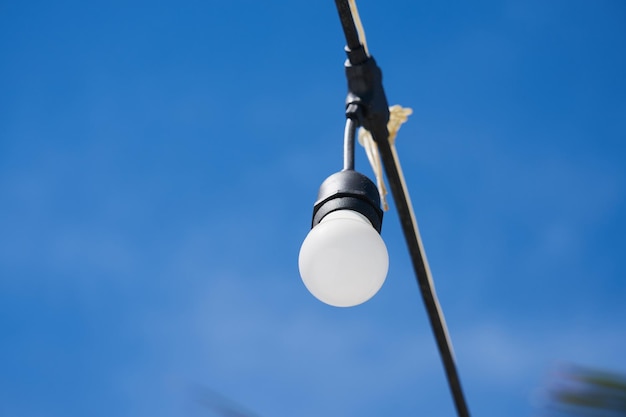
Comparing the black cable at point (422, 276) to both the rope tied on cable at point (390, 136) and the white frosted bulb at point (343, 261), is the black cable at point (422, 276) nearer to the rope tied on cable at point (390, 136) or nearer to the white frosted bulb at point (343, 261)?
the white frosted bulb at point (343, 261)

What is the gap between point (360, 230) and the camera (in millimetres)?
2471

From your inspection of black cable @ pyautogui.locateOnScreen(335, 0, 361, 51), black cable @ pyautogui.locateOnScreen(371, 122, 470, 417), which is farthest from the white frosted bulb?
black cable @ pyautogui.locateOnScreen(335, 0, 361, 51)

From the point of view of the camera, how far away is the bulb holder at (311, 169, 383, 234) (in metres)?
2.60

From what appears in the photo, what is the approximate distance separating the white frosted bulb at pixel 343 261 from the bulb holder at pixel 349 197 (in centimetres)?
8

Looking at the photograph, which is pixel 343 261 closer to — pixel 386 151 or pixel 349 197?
pixel 349 197

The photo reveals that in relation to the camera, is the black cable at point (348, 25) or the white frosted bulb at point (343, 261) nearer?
the black cable at point (348, 25)

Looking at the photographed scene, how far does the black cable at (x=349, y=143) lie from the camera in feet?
7.90

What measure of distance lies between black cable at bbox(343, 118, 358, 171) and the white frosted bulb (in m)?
0.21

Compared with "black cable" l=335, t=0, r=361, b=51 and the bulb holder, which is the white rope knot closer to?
the bulb holder

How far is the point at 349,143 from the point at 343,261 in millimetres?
397

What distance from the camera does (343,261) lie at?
8.04 ft

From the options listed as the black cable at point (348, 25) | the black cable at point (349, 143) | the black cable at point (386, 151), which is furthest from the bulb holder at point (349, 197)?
the black cable at point (348, 25)

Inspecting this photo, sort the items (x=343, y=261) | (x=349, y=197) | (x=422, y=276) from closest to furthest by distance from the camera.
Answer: (x=422, y=276)
(x=343, y=261)
(x=349, y=197)

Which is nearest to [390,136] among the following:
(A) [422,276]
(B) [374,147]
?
(B) [374,147]
